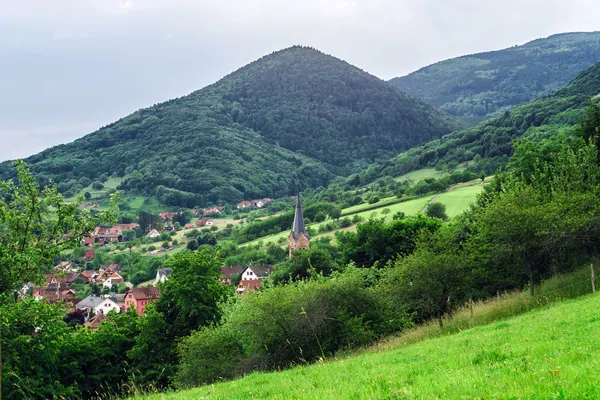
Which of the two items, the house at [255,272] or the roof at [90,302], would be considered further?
the roof at [90,302]

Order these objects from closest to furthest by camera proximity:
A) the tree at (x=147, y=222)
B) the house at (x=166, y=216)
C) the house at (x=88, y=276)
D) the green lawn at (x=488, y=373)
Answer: the green lawn at (x=488, y=373), the house at (x=88, y=276), the tree at (x=147, y=222), the house at (x=166, y=216)

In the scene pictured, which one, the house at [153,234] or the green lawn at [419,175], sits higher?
the green lawn at [419,175]

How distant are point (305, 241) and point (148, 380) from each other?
2086 inches

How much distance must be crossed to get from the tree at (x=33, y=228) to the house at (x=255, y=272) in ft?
229

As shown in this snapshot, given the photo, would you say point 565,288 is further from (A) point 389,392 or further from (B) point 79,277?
(B) point 79,277

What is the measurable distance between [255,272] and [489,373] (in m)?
81.8

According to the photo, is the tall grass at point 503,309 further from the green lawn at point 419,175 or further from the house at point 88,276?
the house at point 88,276

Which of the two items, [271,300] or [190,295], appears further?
[190,295]

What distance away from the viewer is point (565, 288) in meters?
20.4

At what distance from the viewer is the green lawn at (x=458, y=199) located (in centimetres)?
7656

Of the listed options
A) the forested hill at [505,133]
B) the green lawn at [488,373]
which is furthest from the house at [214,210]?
the green lawn at [488,373]

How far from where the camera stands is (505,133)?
420ft

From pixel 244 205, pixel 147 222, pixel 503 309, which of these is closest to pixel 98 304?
pixel 147 222

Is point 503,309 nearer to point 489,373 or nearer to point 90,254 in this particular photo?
point 489,373
